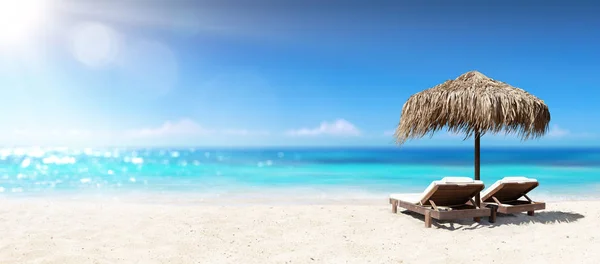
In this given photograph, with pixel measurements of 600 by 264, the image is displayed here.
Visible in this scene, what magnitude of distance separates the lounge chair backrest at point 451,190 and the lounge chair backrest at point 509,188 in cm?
62

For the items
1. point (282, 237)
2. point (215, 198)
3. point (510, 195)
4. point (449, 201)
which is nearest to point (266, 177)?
point (215, 198)

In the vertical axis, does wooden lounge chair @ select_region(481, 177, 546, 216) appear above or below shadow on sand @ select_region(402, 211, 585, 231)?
above

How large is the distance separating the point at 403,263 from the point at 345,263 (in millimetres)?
626

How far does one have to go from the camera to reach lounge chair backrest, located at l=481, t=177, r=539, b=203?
655 centimetres

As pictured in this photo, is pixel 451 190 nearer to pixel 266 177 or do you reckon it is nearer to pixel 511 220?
pixel 511 220

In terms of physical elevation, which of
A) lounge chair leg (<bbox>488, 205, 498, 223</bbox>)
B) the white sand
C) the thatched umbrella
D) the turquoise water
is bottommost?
the turquoise water

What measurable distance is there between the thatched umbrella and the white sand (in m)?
1.30

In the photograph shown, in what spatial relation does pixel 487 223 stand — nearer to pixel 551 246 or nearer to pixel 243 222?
pixel 551 246

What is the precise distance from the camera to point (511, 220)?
6562mm

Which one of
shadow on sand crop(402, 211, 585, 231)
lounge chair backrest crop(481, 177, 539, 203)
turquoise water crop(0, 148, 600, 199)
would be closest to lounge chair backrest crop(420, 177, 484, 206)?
shadow on sand crop(402, 211, 585, 231)

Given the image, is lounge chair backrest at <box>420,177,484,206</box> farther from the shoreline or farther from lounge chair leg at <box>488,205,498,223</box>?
the shoreline

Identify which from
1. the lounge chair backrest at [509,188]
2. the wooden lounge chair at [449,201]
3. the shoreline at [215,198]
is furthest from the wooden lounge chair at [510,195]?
the shoreline at [215,198]

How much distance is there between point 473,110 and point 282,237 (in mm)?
3349

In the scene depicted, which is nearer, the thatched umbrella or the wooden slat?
the thatched umbrella
